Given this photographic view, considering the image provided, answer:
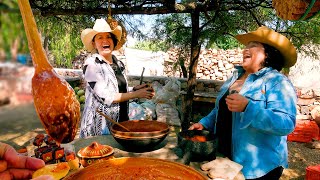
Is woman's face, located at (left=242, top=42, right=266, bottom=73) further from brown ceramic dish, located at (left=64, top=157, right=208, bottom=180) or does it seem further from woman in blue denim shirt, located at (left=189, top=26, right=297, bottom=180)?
brown ceramic dish, located at (left=64, top=157, right=208, bottom=180)

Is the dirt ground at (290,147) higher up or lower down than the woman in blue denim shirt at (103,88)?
lower down

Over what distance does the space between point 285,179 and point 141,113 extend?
2.99 meters

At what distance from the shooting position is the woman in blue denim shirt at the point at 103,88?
265 cm

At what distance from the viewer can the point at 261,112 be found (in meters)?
1.98

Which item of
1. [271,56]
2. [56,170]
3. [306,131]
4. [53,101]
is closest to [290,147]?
[306,131]

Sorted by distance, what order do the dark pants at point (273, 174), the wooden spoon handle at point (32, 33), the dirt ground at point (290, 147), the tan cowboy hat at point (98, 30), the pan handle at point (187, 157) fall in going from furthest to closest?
the dirt ground at point (290, 147) → the tan cowboy hat at point (98, 30) → the dark pants at point (273, 174) → the pan handle at point (187, 157) → the wooden spoon handle at point (32, 33)

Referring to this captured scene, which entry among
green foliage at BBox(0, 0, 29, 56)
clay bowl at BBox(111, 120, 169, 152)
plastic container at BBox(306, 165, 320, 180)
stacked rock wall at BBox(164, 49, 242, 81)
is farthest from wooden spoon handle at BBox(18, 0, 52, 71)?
stacked rock wall at BBox(164, 49, 242, 81)

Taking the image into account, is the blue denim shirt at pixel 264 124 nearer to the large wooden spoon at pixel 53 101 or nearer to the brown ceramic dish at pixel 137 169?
the brown ceramic dish at pixel 137 169

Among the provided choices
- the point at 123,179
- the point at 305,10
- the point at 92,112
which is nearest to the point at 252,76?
the point at 305,10

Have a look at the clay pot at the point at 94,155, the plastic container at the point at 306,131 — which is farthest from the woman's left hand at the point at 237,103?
the plastic container at the point at 306,131

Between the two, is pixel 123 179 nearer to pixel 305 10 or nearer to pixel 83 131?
pixel 305 10

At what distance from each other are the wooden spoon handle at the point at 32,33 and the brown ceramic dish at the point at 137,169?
40.4 inches

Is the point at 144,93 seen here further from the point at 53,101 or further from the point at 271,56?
the point at 53,101

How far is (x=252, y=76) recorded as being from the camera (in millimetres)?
2314
